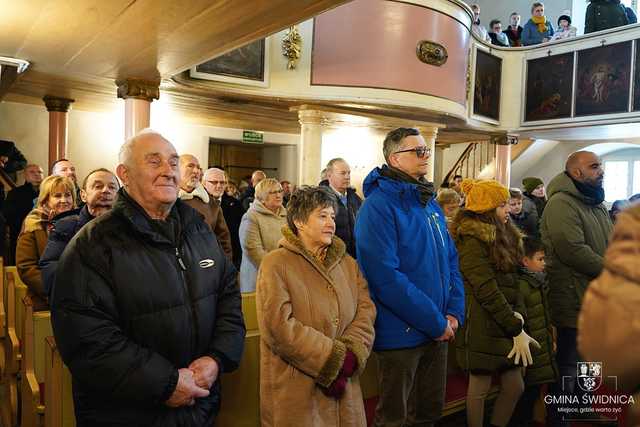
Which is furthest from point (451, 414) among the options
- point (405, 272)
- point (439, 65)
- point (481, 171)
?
point (481, 171)

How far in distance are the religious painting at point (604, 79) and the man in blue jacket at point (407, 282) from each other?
910 centimetres

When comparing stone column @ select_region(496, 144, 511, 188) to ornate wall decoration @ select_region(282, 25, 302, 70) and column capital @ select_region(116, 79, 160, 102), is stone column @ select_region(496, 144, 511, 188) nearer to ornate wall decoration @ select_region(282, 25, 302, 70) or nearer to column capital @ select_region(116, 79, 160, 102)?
ornate wall decoration @ select_region(282, 25, 302, 70)

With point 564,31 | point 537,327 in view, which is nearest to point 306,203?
point 537,327

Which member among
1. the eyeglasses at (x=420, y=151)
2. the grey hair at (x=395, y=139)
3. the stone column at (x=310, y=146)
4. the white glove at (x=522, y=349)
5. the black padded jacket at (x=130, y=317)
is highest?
the stone column at (x=310, y=146)

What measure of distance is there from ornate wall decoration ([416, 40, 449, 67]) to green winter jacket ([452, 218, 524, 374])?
20.1 feet

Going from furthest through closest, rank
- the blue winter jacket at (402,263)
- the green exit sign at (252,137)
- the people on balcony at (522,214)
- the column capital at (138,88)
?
the green exit sign at (252,137) → the column capital at (138,88) → the people on balcony at (522,214) → the blue winter jacket at (402,263)

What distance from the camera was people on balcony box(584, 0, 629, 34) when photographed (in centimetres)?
1032

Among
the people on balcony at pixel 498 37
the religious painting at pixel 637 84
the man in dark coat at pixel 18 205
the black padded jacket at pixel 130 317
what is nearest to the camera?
the black padded jacket at pixel 130 317

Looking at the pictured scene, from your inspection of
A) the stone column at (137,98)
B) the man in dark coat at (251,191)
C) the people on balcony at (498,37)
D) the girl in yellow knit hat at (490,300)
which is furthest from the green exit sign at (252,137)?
the girl in yellow knit hat at (490,300)

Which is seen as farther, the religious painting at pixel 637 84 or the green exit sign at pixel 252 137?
the green exit sign at pixel 252 137

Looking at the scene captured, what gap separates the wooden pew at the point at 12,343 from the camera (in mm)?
3285

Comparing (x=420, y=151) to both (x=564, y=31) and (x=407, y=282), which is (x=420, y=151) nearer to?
(x=407, y=282)

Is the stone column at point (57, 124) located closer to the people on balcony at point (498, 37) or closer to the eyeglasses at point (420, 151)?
the eyeglasses at point (420, 151)

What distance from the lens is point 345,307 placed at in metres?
2.23
